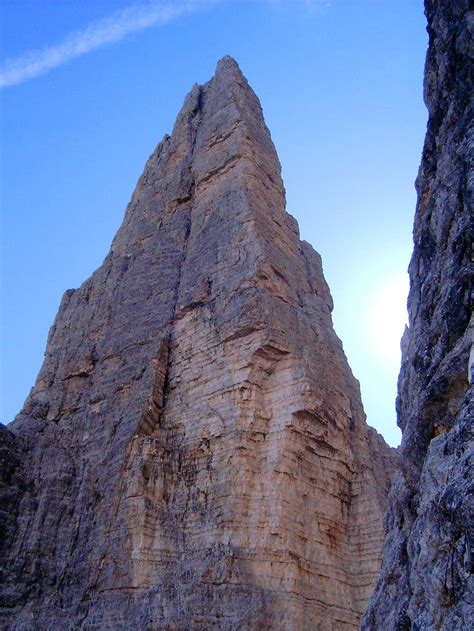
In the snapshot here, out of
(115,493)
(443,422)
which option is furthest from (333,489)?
(443,422)

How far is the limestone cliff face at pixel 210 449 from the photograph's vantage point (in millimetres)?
18172

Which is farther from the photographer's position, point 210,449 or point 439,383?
point 210,449

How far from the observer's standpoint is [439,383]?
8734 mm

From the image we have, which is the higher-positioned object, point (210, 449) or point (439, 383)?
point (210, 449)

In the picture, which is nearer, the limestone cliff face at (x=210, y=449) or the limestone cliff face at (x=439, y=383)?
the limestone cliff face at (x=439, y=383)

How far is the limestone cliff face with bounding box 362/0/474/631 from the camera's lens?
690 centimetres

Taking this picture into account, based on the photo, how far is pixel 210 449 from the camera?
66.9 ft

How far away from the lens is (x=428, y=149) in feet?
42.4

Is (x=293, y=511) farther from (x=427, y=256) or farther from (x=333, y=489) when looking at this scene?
(x=427, y=256)

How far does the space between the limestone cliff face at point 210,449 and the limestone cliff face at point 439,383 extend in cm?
766

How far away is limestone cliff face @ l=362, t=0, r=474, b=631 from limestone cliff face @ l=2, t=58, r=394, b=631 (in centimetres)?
766

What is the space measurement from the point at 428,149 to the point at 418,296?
10.3 ft

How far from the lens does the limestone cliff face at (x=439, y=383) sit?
6.90 metres

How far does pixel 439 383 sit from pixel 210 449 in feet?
41.4
